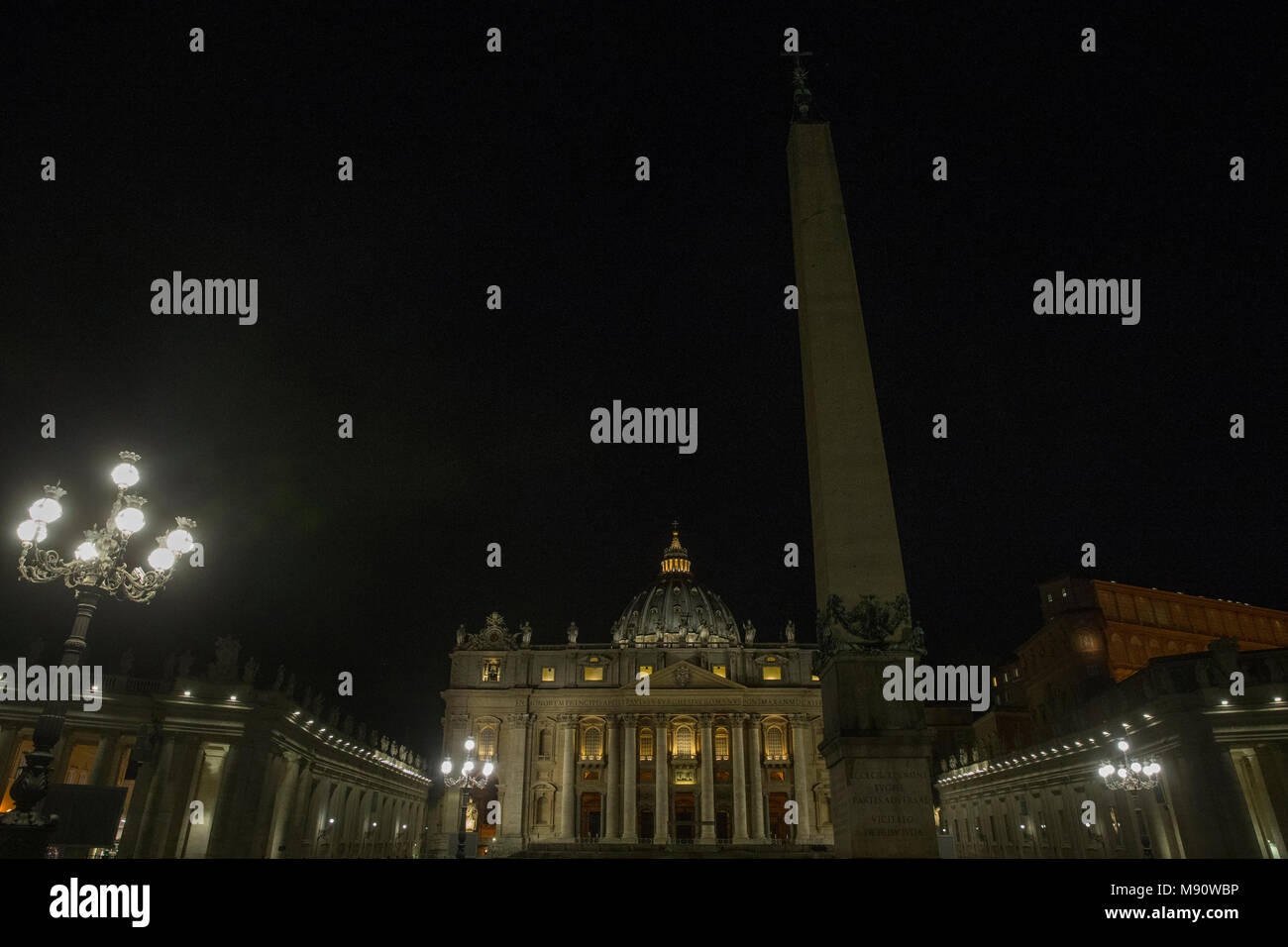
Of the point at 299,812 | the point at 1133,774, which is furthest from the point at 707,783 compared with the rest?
the point at 1133,774

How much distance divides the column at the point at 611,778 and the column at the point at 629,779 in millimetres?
717

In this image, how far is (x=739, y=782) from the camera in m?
78.8

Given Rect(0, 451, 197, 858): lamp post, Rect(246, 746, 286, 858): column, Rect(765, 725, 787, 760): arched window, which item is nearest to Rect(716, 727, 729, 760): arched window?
Rect(765, 725, 787, 760): arched window

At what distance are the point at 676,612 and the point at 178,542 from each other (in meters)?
100.0

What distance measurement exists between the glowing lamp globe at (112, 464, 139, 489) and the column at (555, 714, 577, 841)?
71.2 meters

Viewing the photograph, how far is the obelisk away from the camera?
11.2m

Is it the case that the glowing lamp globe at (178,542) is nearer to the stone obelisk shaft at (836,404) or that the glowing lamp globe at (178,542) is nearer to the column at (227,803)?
the stone obelisk shaft at (836,404)

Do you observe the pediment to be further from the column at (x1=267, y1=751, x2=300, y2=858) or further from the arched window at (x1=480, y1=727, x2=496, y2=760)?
the column at (x1=267, y1=751, x2=300, y2=858)

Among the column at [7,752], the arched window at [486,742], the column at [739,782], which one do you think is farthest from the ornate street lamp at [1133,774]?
the arched window at [486,742]

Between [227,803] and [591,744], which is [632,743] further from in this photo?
[227,803]

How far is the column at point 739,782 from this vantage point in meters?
77.1

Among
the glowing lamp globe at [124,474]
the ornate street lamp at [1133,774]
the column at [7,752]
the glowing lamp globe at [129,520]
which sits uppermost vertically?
the glowing lamp globe at [124,474]
